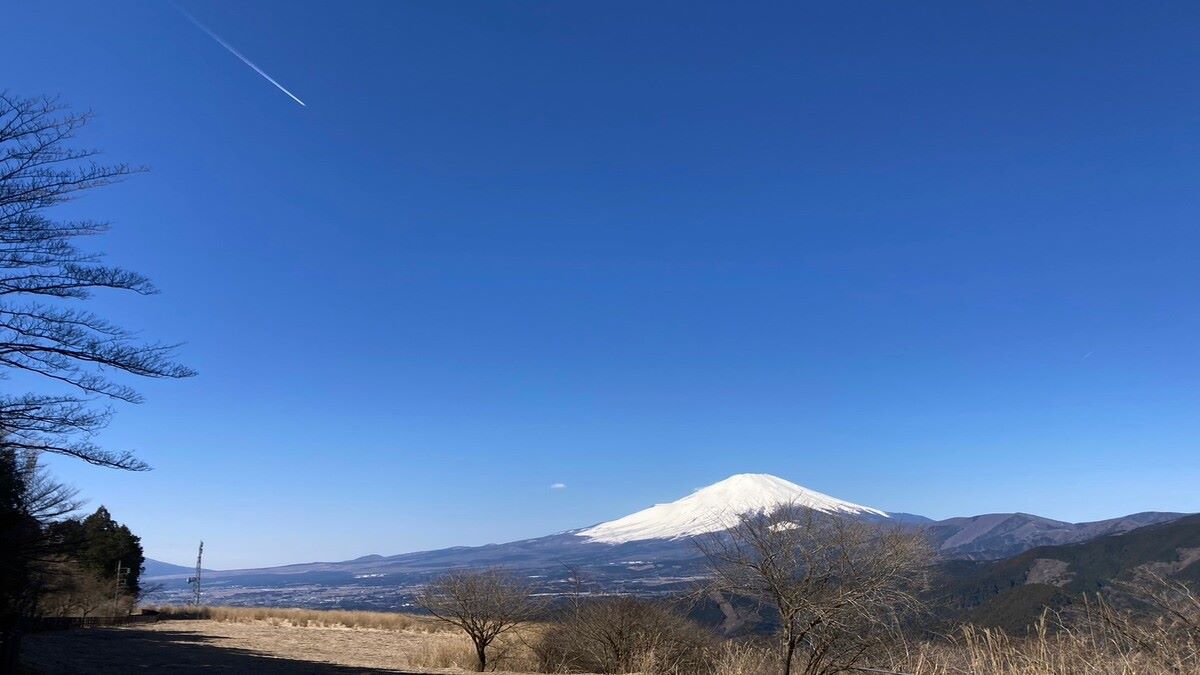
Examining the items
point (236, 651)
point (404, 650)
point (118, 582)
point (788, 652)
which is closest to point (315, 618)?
point (118, 582)

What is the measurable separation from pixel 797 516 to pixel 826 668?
253 centimetres

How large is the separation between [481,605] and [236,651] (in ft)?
27.9

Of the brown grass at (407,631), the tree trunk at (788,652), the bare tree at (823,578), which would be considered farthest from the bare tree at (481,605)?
the tree trunk at (788,652)

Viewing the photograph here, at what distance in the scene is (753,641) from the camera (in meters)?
13.7

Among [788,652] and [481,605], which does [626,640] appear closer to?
[481,605]

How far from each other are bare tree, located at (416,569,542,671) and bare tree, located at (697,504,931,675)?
14528 mm

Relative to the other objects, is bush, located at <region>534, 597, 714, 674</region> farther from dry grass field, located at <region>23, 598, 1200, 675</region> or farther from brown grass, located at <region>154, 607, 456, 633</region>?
brown grass, located at <region>154, 607, 456, 633</region>

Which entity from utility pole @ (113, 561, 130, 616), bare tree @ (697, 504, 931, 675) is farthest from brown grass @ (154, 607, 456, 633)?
bare tree @ (697, 504, 931, 675)

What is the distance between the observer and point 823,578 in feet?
35.8

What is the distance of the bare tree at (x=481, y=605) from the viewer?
24422 mm

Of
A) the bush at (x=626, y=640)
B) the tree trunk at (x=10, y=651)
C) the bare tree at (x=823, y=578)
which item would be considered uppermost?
the bare tree at (x=823, y=578)

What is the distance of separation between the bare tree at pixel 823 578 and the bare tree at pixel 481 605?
14528 millimetres

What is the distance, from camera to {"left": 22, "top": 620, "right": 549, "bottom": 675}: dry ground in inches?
746

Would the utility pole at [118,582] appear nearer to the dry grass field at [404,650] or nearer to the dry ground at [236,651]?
the dry grass field at [404,650]
